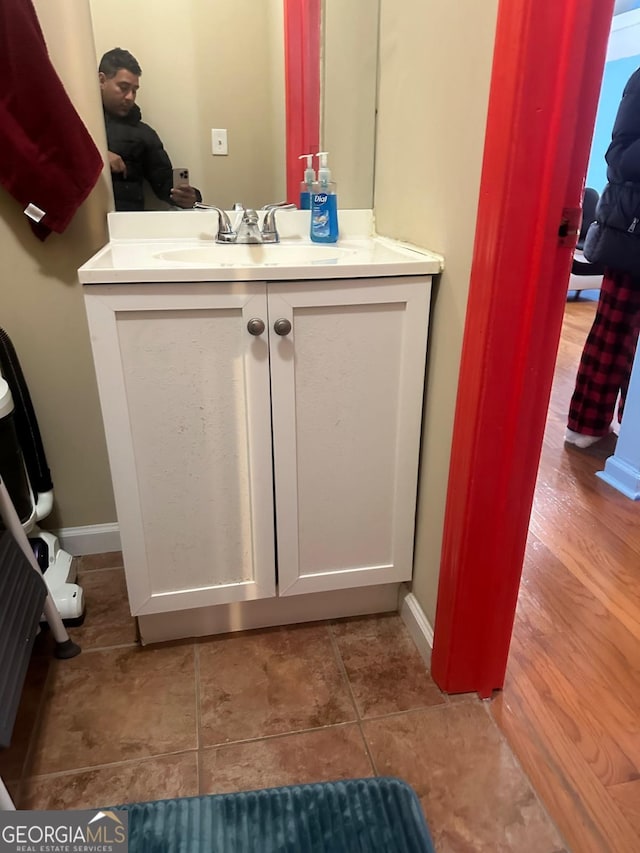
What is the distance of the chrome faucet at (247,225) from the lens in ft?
5.08

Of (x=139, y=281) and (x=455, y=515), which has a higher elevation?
(x=139, y=281)

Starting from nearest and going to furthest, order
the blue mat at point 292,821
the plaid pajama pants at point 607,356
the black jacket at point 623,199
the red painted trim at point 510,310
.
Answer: the red painted trim at point 510,310 < the blue mat at point 292,821 < the black jacket at point 623,199 < the plaid pajama pants at point 607,356

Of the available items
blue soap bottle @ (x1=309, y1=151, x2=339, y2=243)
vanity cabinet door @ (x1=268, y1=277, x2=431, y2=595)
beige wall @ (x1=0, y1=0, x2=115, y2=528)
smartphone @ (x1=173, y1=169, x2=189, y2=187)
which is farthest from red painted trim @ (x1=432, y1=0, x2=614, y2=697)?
beige wall @ (x1=0, y1=0, x2=115, y2=528)

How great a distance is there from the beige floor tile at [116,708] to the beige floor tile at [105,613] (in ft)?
0.15

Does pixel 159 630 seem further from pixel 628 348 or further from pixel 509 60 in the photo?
pixel 628 348

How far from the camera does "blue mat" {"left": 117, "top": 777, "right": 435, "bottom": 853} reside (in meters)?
1.00

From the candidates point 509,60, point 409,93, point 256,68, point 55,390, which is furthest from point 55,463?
point 509,60

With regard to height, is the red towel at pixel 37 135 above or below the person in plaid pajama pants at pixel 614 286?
above

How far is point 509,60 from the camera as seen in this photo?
89cm

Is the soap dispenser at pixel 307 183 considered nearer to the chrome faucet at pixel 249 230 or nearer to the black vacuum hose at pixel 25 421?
the chrome faucet at pixel 249 230

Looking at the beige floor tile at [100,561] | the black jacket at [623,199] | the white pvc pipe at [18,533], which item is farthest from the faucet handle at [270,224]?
the black jacket at [623,199]

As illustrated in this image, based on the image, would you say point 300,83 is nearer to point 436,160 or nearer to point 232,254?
point 232,254

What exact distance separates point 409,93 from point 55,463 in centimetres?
127

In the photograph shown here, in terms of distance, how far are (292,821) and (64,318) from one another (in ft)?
4.00
